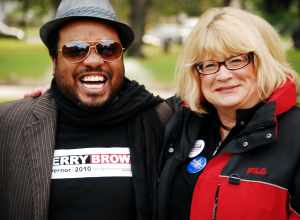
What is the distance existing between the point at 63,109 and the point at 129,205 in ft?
2.49

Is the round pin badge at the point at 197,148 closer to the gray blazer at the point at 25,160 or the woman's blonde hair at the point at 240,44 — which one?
the woman's blonde hair at the point at 240,44

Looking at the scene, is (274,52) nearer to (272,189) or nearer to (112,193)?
(272,189)

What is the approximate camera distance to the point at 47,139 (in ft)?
11.1

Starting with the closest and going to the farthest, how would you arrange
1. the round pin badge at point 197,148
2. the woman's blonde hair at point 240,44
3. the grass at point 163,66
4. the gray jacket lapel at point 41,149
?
the woman's blonde hair at point 240,44
the gray jacket lapel at point 41,149
the round pin badge at point 197,148
the grass at point 163,66

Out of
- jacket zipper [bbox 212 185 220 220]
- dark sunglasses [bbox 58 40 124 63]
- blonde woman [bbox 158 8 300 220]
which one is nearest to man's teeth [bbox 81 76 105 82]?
dark sunglasses [bbox 58 40 124 63]

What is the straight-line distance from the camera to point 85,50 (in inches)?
133

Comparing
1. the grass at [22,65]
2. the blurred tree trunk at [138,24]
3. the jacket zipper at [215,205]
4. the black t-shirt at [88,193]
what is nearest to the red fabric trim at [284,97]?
the jacket zipper at [215,205]

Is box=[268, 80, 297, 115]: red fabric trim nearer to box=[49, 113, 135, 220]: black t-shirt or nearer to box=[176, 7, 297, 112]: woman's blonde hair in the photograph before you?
box=[176, 7, 297, 112]: woman's blonde hair

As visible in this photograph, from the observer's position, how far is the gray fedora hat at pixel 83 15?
3426 millimetres

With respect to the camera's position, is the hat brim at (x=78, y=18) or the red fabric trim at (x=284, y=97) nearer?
the red fabric trim at (x=284, y=97)

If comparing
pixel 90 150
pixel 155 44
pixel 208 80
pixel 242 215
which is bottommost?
pixel 242 215

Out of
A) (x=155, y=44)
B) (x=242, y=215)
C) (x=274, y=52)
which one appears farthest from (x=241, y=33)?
(x=155, y=44)

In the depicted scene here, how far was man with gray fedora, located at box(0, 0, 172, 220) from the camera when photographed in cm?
331

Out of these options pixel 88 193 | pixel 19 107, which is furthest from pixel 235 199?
pixel 19 107
